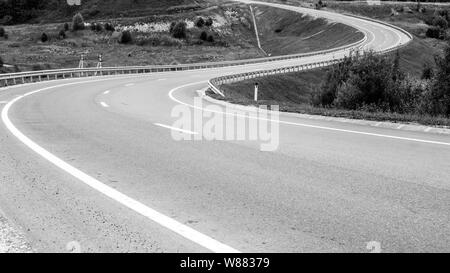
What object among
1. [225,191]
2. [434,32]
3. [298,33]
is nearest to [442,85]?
[225,191]

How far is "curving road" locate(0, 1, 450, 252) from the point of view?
201 inches

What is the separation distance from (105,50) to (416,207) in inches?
2810

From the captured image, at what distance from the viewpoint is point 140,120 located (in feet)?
47.4

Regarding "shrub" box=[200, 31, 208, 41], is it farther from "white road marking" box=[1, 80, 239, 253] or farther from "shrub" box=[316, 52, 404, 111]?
"white road marking" box=[1, 80, 239, 253]

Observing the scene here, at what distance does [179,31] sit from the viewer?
8250cm

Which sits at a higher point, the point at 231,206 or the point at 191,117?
the point at 231,206

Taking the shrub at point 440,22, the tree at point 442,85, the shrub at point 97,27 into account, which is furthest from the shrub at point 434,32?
the tree at point 442,85

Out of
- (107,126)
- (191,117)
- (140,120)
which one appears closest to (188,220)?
(107,126)

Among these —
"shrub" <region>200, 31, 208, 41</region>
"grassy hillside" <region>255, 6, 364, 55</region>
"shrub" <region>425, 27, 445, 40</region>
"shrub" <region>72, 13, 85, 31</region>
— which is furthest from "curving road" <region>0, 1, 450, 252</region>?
"shrub" <region>425, 27, 445, 40</region>

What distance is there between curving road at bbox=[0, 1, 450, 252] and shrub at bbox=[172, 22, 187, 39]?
236 feet

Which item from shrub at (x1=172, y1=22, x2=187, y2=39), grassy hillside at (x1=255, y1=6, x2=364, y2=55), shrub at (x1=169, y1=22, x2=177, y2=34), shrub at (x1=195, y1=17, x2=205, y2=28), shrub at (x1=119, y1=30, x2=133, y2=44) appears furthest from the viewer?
shrub at (x1=195, y1=17, x2=205, y2=28)

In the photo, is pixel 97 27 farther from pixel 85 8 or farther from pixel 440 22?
pixel 440 22

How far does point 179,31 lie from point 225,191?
7827 centimetres
